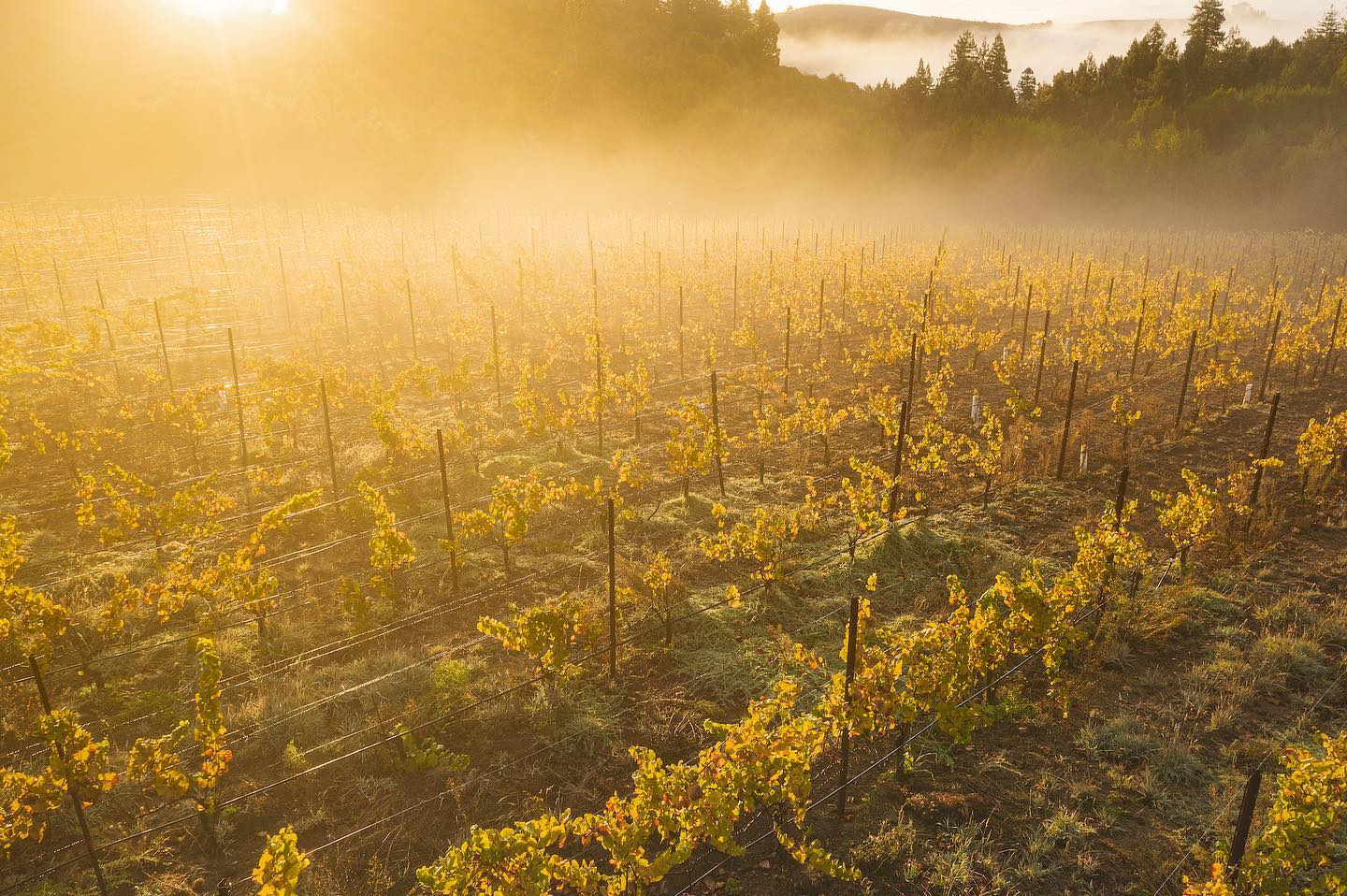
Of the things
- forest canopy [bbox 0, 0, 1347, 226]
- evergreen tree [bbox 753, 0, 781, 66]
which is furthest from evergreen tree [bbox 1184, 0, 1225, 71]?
evergreen tree [bbox 753, 0, 781, 66]

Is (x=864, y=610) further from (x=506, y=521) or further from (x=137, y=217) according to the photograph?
(x=137, y=217)

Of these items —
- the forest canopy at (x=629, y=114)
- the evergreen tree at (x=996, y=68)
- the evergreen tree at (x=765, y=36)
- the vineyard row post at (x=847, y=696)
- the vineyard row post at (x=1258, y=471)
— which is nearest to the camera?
the vineyard row post at (x=847, y=696)

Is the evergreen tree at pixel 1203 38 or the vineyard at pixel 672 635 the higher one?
the evergreen tree at pixel 1203 38

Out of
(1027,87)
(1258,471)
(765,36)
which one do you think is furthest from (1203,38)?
(1258,471)

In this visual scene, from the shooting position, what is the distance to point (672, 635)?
745 cm

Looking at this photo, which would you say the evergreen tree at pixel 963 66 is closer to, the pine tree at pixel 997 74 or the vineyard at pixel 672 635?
the pine tree at pixel 997 74

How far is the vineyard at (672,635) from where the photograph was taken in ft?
16.1

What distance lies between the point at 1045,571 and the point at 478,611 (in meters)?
6.77

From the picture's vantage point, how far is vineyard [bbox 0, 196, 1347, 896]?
4.89 m

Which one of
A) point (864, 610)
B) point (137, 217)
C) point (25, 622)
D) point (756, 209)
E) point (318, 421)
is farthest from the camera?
point (756, 209)

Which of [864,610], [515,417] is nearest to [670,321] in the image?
[515,417]

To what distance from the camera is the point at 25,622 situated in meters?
6.30

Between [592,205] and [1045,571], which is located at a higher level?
[592,205]

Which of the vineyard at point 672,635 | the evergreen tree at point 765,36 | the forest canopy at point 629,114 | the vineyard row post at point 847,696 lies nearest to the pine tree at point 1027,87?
the forest canopy at point 629,114
